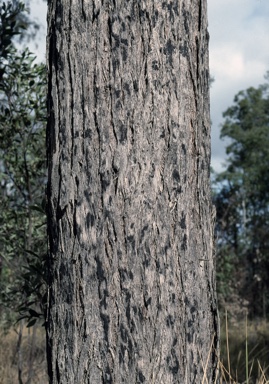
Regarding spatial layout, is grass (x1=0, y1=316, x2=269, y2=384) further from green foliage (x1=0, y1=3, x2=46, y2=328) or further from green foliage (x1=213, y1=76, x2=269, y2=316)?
green foliage (x1=213, y1=76, x2=269, y2=316)

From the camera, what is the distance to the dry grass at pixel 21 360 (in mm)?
6008

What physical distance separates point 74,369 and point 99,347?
121 mm

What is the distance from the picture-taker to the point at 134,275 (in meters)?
2.60

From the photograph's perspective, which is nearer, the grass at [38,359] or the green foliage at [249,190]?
the grass at [38,359]

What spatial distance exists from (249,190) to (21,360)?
25.4m

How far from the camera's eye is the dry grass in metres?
6.01

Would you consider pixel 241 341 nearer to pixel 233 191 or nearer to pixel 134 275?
pixel 134 275

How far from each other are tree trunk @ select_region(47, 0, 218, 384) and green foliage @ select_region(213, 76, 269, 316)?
1655cm

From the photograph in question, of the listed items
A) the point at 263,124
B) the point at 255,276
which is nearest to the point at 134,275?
the point at 255,276

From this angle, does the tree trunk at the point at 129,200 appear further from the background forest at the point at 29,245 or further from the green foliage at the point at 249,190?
the green foliage at the point at 249,190

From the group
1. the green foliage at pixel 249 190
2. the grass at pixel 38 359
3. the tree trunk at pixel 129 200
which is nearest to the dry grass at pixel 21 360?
the grass at pixel 38 359

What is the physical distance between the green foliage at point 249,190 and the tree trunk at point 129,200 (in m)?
16.5

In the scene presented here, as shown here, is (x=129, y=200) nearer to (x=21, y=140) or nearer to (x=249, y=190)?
(x=21, y=140)

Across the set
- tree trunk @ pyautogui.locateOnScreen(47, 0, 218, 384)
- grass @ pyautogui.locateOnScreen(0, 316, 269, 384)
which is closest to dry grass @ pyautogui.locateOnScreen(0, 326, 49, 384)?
grass @ pyautogui.locateOnScreen(0, 316, 269, 384)
